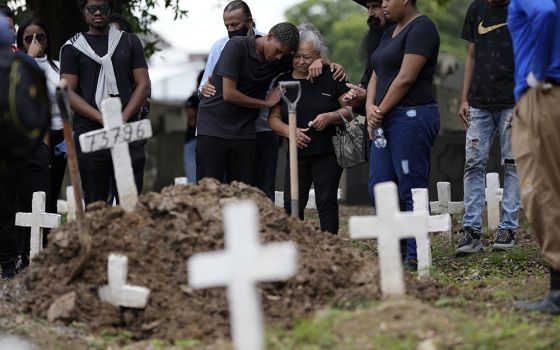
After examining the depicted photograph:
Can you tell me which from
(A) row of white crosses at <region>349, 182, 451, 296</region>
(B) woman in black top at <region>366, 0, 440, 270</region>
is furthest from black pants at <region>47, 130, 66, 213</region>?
(A) row of white crosses at <region>349, 182, 451, 296</region>

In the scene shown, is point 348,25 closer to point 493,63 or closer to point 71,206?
point 493,63

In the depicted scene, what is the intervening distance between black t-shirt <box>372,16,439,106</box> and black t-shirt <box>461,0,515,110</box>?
2.95 ft

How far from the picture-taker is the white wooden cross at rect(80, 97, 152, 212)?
7.61 m

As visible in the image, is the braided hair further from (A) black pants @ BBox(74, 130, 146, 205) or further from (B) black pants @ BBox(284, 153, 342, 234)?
(A) black pants @ BBox(74, 130, 146, 205)

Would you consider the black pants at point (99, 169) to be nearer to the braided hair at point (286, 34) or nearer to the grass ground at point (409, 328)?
the braided hair at point (286, 34)

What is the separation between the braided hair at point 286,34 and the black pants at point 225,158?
967 millimetres

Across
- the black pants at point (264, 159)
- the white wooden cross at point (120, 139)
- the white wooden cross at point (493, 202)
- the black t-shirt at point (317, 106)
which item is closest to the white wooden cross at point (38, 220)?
the white wooden cross at point (120, 139)

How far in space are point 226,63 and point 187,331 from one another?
319 cm

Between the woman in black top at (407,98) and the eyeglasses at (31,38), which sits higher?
the eyeglasses at (31,38)

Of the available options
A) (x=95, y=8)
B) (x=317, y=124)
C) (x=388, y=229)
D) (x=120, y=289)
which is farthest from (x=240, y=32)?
(x=388, y=229)

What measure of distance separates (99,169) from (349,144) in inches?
76.5

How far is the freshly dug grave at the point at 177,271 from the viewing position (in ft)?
22.3

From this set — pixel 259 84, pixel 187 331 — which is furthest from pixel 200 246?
pixel 259 84

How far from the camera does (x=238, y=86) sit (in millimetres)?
9391
